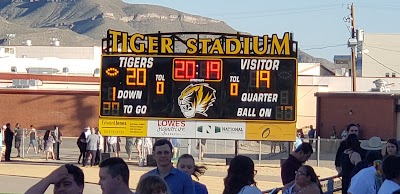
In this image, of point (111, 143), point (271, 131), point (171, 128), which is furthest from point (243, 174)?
point (111, 143)

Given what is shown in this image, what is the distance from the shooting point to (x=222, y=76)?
30.3m

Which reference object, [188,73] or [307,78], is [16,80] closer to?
[307,78]

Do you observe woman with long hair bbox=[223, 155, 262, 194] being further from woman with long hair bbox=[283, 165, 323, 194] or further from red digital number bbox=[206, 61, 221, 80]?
red digital number bbox=[206, 61, 221, 80]

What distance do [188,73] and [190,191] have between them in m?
21.0

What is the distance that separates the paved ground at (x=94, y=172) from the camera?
27062 millimetres

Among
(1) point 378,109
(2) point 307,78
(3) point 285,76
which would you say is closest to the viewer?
(3) point 285,76

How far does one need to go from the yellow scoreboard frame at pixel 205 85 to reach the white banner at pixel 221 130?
3cm

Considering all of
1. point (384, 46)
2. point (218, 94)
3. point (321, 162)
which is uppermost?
point (384, 46)

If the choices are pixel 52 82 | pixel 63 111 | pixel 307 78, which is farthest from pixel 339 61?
pixel 63 111

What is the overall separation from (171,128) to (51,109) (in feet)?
84.0

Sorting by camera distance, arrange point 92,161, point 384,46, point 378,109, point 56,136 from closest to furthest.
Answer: point 92,161
point 56,136
point 378,109
point 384,46

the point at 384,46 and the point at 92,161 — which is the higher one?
the point at 384,46

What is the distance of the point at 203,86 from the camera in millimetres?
30359

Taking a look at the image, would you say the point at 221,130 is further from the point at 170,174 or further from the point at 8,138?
the point at 170,174
